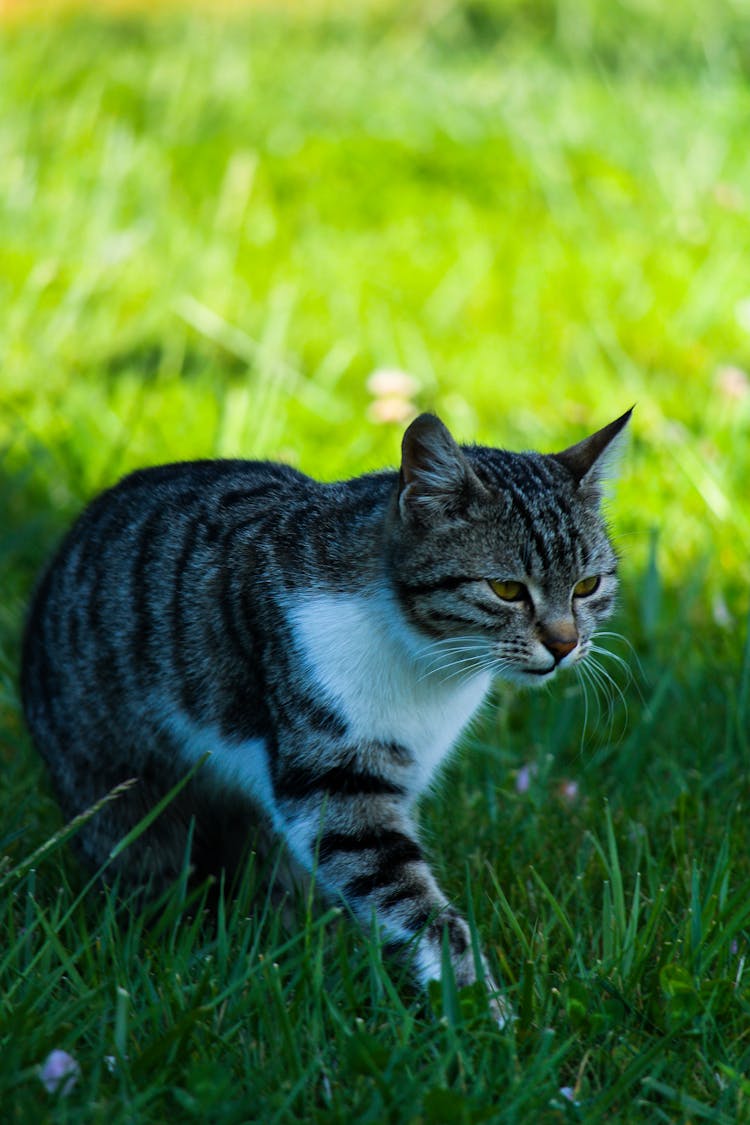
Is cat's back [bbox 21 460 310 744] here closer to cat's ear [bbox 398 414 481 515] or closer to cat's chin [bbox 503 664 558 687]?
cat's ear [bbox 398 414 481 515]

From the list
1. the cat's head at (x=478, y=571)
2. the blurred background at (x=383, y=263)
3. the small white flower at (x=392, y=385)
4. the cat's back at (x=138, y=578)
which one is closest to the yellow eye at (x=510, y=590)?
the cat's head at (x=478, y=571)

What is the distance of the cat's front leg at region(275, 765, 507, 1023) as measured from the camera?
6.27 ft

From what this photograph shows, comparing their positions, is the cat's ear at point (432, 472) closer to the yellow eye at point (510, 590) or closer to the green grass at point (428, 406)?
the yellow eye at point (510, 590)

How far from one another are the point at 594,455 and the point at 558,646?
0.39 metres

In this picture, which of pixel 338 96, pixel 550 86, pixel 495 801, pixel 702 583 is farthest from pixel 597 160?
pixel 495 801

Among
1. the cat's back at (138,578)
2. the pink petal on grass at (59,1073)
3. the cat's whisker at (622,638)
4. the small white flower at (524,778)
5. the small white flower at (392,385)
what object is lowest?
the pink petal on grass at (59,1073)

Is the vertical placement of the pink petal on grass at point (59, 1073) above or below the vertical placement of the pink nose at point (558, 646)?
below

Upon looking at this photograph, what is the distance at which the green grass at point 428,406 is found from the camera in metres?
1.69

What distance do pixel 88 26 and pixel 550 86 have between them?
2804mm

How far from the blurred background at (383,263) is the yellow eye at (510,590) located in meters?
0.92

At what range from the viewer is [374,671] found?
209 centimetres

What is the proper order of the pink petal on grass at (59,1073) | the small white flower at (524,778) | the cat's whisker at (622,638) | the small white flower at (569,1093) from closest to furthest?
the pink petal on grass at (59,1073)
the small white flower at (569,1093)
the cat's whisker at (622,638)
the small white flower at (524,778)

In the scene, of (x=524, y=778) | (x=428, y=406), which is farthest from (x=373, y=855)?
(x=428, y=406)

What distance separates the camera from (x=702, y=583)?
125 inches
